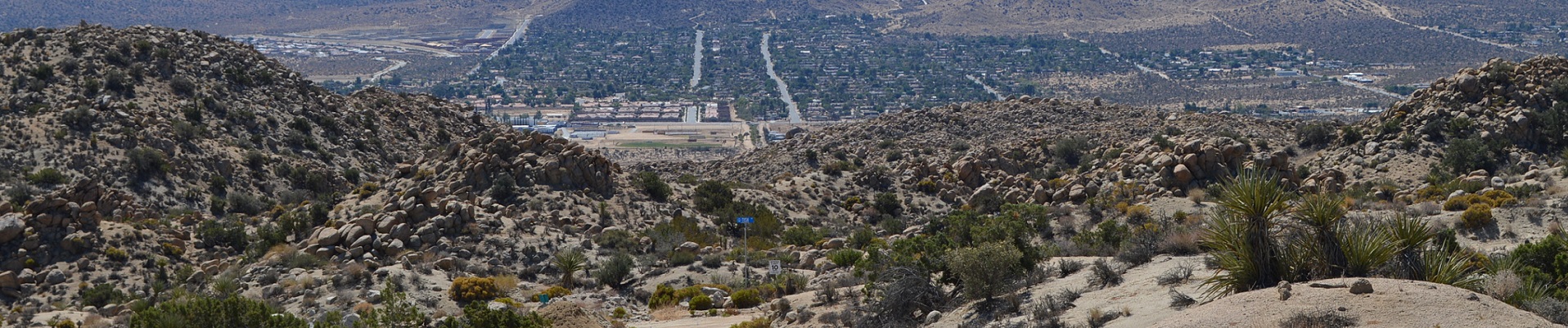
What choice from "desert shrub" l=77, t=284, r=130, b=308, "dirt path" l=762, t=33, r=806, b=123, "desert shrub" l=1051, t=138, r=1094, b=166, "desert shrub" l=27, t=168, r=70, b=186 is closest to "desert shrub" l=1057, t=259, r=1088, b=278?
"desert shrub" l=77, t=284, r=130, b=308

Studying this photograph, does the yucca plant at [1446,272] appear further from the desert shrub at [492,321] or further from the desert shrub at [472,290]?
the desert shrub at [472,290]

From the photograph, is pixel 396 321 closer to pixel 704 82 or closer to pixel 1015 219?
pixel 1015 219

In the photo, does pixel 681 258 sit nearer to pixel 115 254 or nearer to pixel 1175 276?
pixel 115 254

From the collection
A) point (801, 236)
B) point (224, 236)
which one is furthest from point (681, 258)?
point (224, 236)

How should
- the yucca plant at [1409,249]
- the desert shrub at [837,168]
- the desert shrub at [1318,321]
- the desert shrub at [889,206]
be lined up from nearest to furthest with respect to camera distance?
the desert shrub at [1318,321], the yucca plant at [1409,249], the desert shrub at [889,206], the desert shrub at [837,168]

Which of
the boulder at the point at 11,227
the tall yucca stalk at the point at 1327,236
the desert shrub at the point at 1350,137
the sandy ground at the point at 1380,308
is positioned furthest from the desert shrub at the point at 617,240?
the desert shrub at the point at 1350,137

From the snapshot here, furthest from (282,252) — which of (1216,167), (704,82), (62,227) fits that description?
(704,82)
